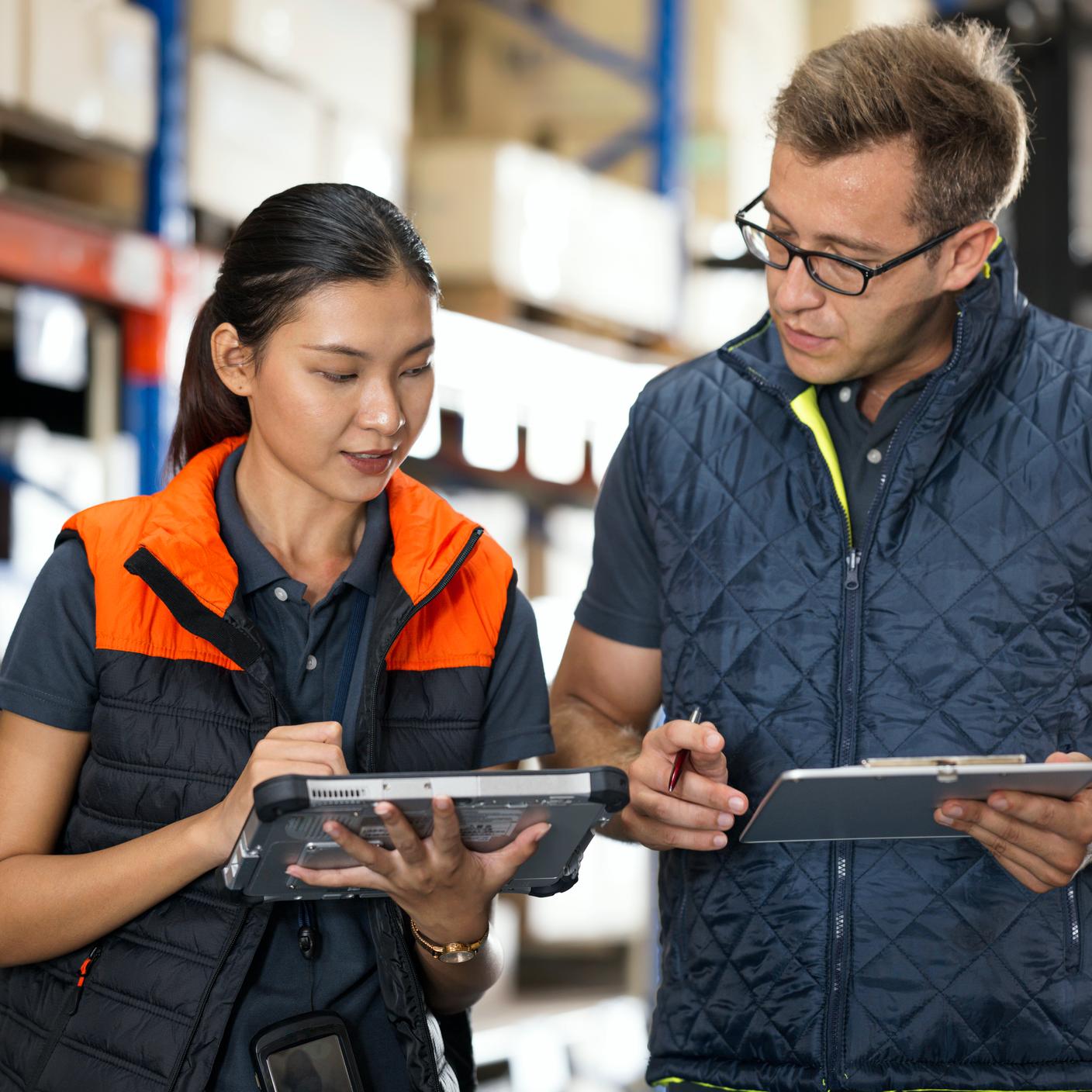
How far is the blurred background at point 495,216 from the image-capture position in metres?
3.75

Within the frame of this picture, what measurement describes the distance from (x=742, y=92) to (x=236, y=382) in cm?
470

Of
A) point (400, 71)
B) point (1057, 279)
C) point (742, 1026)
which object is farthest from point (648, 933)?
point (742, 1026)

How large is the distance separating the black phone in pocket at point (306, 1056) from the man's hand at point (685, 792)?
45cm

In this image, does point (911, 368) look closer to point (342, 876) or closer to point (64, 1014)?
point (342, 876)

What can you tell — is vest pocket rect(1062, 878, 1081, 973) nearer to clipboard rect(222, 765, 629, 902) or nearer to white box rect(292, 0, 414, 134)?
clipboard rect(222, 765, 629, 902)

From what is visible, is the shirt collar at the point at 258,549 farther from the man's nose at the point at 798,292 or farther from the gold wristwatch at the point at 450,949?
the man's nose at the point at 798,292

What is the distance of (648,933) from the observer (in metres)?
5.77

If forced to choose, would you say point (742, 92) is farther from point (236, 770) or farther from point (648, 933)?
point (236, 770)

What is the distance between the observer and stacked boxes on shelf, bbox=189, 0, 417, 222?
401cm

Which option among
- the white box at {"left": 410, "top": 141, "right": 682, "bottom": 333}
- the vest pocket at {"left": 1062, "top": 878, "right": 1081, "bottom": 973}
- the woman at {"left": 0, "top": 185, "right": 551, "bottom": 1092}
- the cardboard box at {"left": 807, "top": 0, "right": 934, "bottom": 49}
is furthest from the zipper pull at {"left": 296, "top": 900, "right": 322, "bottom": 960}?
the cardboard box at {"left": 807, "top": 0, "right": 934, "bottom": 49}

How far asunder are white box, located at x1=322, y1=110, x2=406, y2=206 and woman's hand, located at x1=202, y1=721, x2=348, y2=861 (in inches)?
117

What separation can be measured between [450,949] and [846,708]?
1.99 feet

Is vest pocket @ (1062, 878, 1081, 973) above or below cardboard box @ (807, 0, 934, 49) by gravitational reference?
below

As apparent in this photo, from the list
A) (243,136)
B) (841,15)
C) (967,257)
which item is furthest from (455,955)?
(841,15)
